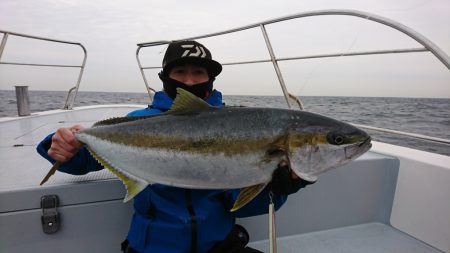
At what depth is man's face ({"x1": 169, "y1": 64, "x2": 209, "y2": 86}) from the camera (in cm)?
262

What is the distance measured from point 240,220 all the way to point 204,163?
144 cm

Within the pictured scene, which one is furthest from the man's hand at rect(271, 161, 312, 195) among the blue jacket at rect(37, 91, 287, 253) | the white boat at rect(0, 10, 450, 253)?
the white boat at rect(0, 10, 450, 253)

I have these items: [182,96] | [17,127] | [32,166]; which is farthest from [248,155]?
[17,127]

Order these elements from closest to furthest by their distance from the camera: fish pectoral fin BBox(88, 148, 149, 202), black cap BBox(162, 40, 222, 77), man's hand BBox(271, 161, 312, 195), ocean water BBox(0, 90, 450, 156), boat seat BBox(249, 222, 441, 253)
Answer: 1. man's hand BBox(271, 161, 312, 195)
2. fish pectoral fin BBox(88, 148, 149, 202)
3. black cap BBox(162, 40, 222, 77)
4. boat seat BBox(249, 222, 441, 253)
5. ocean water BBox(0, 90, 450, 156)

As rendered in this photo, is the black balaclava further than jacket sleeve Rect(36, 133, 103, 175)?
Yes

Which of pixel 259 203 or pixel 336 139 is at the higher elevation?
pixel 336 139

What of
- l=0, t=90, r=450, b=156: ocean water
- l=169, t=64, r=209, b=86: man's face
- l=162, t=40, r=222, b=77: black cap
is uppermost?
l=162, t=40, r=222, b=77: black cap

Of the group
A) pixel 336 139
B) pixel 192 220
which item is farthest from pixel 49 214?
pixel 336 139

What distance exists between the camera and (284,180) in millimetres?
1798

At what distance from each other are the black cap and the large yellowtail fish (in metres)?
0.65

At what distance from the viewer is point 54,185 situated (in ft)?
7.82

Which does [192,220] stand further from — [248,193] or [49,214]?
[49,214]

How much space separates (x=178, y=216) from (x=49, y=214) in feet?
3.46

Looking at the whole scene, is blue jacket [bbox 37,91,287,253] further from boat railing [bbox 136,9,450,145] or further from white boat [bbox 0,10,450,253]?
boat railing [bbox 136,9,450,145]
